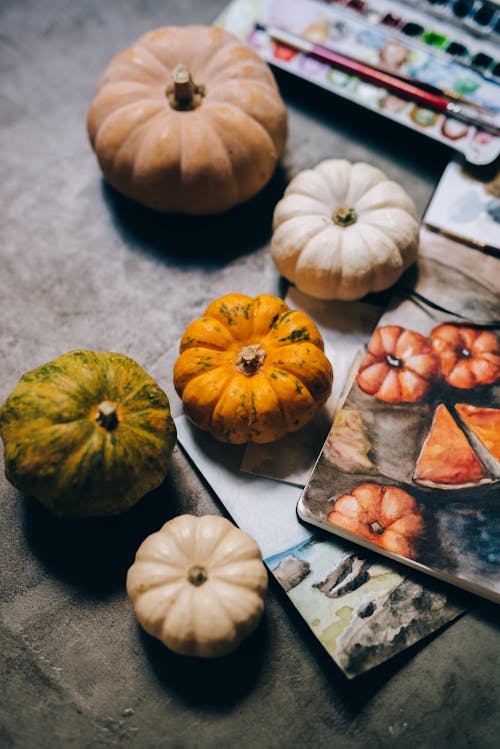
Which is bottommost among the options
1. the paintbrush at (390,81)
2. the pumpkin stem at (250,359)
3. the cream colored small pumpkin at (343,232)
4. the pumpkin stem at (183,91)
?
the pumpkin stem at (250,359)

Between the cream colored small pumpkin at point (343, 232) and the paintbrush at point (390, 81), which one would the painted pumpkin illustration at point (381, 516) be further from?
the paintbrush at point (390, 81)

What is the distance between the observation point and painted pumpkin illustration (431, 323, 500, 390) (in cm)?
141

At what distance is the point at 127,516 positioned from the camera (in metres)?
1.31

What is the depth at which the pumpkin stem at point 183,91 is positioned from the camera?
1.42 metres

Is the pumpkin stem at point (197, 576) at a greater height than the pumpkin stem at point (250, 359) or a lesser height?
lesser

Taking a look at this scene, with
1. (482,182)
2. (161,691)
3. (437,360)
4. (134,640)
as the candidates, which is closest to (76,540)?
(134,640)

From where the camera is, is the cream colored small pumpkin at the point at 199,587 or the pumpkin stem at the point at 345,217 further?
the pumpkin stem at the point at 345,217

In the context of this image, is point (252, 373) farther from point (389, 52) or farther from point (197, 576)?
point (389, 52)

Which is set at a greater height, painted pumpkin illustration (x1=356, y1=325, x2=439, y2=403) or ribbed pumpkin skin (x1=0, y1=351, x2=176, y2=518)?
painted pumpkin illustration (x1=356, y1=325, x2=439, y2=403)

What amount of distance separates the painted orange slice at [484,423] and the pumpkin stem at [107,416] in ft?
2.37

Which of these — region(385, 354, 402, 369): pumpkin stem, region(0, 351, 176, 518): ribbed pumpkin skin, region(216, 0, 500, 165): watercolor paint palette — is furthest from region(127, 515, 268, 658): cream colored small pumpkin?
region(216, 0, 500, 165): watercolor paint palette

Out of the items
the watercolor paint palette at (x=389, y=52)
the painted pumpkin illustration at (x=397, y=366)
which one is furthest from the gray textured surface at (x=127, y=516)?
the painted pumpkin illustration at (x=397, y=366)

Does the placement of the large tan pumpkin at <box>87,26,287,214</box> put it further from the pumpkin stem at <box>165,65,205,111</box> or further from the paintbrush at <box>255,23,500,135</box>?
the paintbrush at <box>255,23,500,135</box>

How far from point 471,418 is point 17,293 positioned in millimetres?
1070
